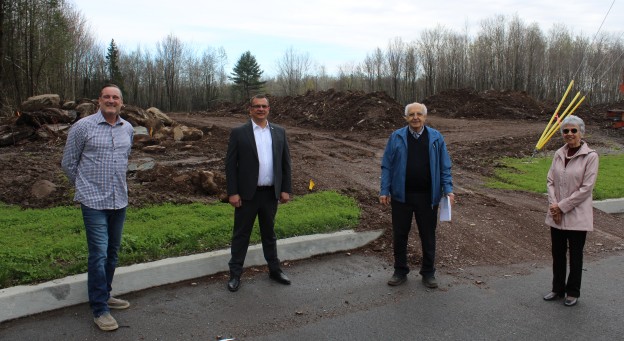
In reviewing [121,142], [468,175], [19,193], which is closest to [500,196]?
[468,175]

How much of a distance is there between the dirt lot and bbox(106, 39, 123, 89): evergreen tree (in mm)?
39252

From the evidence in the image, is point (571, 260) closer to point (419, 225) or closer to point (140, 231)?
point (419, 225)

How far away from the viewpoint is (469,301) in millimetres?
→ 4648

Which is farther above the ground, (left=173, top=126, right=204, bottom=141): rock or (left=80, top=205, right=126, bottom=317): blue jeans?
(left=173, top=126, right=204, bottom=141): rock

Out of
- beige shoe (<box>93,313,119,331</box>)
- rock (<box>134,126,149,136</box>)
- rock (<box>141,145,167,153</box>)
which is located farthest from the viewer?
rock (<box>134,126,149,136</box>)

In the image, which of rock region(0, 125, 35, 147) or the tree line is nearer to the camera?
rock region(0, 125, 35, 147)

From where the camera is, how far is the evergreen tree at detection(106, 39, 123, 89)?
59.8 metres

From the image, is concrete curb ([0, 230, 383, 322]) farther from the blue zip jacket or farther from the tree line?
the tree line

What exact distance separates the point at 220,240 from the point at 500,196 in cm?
648

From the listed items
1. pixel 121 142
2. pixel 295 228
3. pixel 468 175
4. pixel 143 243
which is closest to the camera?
pixel 121 142

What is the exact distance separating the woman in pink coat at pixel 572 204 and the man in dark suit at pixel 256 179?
2.67 metres

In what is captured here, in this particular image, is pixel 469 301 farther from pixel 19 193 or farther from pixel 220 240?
pixel 19 193

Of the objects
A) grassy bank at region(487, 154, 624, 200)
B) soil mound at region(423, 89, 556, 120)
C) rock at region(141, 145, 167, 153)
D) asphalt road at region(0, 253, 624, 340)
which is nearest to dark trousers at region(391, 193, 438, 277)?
asphalt road at region(0, 253, 624, 340)

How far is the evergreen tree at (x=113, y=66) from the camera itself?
196 feet
